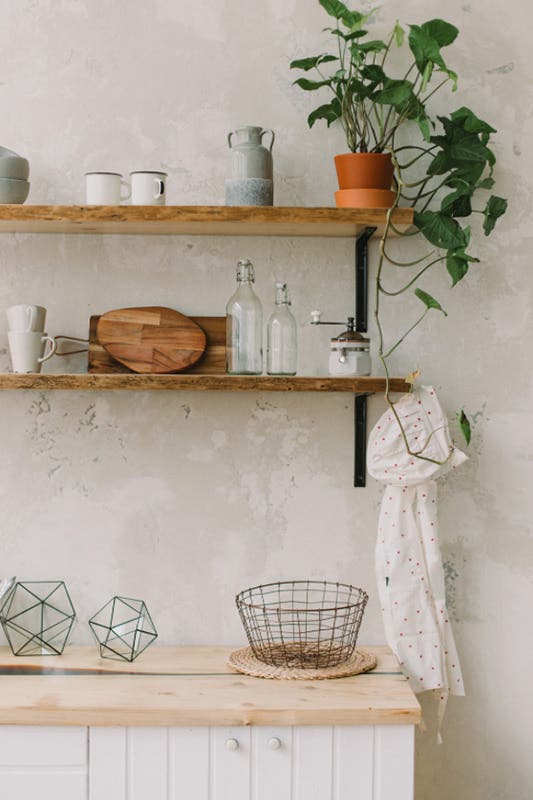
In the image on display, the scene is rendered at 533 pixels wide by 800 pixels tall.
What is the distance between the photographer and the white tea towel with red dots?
2.14 metres

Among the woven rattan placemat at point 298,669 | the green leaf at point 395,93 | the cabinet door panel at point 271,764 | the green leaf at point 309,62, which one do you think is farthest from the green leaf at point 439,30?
the cabinet door panel at point 271,764

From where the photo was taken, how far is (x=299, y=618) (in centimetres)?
225

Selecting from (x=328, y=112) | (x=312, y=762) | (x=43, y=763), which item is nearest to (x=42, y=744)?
(x=43, y=763)

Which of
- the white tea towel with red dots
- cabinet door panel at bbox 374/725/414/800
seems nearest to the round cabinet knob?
cabinet door panel at bbox 374/725/414/800

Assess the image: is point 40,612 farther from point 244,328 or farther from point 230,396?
point 244,328

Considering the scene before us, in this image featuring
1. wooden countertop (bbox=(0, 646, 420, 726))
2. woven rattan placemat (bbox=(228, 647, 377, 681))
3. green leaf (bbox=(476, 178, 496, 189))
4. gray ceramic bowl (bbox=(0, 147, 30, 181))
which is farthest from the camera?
green leaf (bbox=(476, 178, 496, 189))

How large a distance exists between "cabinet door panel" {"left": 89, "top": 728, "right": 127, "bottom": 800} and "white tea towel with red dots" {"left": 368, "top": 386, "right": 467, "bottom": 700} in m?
0.68

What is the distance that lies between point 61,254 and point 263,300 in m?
0.50

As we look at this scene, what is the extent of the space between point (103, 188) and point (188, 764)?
4.03 feet

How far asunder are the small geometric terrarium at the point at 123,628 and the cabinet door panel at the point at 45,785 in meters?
0.32

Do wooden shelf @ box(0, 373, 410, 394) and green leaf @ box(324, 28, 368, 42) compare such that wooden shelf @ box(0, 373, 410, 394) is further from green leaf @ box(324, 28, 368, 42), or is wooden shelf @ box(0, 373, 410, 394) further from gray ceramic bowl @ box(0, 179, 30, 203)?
green leaf @ box(324, 28, 368, 42)

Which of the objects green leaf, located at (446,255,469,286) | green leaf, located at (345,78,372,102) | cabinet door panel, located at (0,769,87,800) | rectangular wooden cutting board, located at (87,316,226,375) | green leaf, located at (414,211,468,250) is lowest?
cabinet door panel, located at (0,769,87,800)

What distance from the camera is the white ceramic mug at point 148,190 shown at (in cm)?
208

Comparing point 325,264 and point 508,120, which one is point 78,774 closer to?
point 325,264
